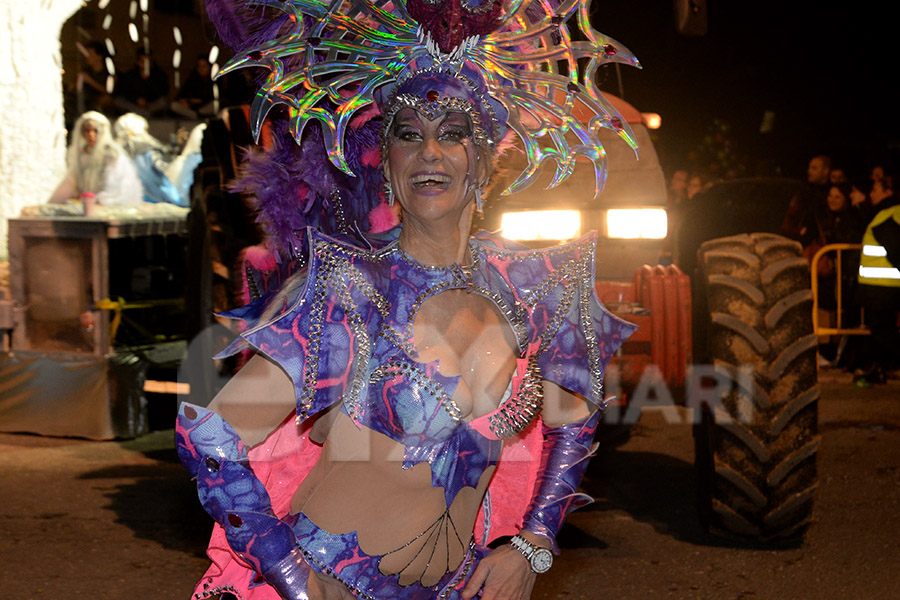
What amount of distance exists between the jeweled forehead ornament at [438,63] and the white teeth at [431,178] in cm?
16

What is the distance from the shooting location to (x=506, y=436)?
248 centimetres

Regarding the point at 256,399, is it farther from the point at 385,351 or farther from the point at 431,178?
the point at 431,178

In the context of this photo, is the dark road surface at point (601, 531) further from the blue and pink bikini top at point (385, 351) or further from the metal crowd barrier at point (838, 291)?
the blue and pink bikini top at point (385, 351)

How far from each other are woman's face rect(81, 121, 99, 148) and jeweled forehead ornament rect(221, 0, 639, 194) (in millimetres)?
7711

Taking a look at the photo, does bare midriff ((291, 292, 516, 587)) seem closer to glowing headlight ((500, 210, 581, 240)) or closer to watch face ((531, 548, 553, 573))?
watch face ((531, 548, 553, 573))

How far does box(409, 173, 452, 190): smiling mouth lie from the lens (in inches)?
97.3

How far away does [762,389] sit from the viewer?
4.94m

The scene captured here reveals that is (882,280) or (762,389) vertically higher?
(882,280)

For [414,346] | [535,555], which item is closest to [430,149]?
[414,346]

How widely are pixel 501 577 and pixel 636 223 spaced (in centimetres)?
427

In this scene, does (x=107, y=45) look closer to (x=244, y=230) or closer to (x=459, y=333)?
(x=244, y=230)

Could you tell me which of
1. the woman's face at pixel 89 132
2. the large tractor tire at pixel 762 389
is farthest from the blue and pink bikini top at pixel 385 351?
the woman's face at pixel 89 132

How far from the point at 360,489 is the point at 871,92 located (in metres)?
19.4

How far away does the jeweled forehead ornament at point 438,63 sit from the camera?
248 centimetres
